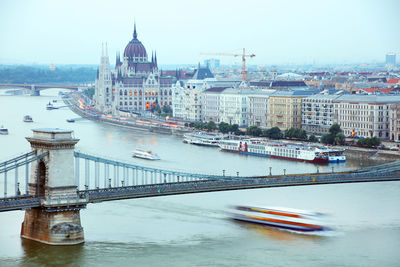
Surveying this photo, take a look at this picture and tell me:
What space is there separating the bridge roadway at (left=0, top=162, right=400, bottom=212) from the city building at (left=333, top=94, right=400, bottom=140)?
15757 millimetres

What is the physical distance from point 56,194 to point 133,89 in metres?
55.5

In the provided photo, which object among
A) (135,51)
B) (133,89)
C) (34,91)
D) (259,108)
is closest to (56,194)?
(259,108)

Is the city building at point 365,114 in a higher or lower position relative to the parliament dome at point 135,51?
lower

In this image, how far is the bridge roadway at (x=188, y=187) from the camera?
18.5 meters

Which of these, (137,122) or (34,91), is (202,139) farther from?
(34,91)

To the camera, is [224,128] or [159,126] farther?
[159,126]

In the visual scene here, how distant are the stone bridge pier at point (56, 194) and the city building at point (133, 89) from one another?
50.4m

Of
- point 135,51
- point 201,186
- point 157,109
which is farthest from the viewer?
point 135,51

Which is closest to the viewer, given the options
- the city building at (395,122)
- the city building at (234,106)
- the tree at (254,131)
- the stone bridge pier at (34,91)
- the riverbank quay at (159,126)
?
the riverbank quay at (159,126)

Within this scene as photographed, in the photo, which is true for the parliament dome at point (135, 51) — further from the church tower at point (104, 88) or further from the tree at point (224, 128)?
the tree at point (224, 128)

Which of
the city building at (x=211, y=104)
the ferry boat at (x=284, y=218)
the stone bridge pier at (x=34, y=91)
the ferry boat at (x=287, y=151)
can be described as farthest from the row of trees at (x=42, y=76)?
the ferry boat at (x=284, y=218)

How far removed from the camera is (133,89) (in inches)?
2908

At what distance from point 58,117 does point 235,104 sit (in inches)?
501

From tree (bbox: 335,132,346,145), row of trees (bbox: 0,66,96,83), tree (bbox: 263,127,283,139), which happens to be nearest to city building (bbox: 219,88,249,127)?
Result: tree (bbox: 263,127,283,139)
